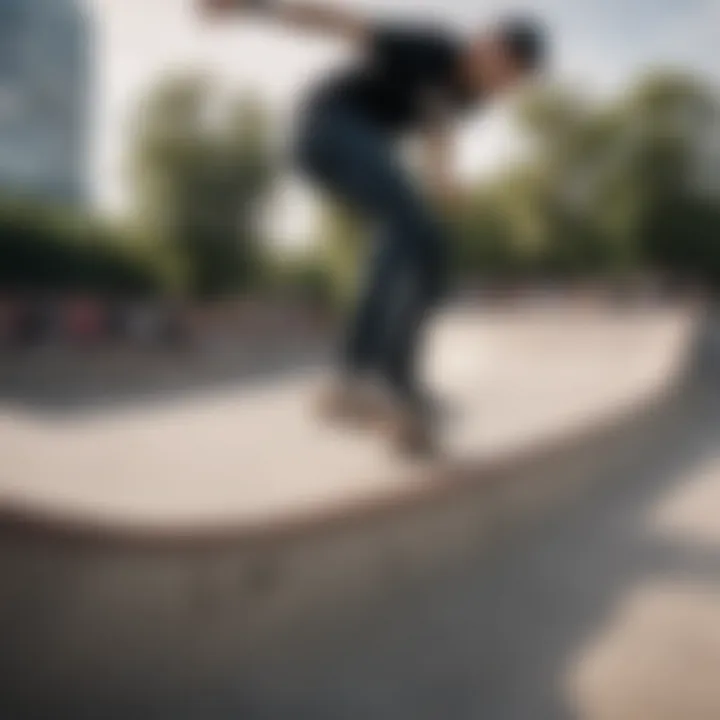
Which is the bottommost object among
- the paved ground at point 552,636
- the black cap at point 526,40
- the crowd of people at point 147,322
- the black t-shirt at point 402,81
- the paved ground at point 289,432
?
the paved ground at point 552,636

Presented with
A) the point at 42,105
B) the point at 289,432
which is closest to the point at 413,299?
the point at 289,432

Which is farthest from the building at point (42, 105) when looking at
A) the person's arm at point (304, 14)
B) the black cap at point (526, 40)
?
the black cap at point (526, 40)

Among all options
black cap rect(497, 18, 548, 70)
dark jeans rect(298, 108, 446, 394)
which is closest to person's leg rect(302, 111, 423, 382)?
dark jeans rect(298, 108, 446, 394)

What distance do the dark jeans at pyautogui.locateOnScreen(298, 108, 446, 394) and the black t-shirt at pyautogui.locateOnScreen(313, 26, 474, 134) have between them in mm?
18

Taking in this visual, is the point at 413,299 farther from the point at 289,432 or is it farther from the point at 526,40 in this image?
the point at 526,40

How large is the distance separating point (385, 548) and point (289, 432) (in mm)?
152

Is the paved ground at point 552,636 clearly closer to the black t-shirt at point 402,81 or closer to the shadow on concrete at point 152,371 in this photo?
the shadow on concrete at point 152,371

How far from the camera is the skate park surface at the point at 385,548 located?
2.53 ft

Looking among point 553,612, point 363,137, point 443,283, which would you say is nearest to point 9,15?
point 363,137

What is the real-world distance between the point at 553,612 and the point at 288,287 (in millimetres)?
418

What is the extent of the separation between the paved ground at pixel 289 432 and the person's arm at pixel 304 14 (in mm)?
306

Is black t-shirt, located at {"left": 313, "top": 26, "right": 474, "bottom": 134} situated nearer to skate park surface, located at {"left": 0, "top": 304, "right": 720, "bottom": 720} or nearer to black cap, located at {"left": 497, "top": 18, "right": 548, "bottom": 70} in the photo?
black cap, located at {"left": 497, "top": 18, "right": 548, "bottom": 70}

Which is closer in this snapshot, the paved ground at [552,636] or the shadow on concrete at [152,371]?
the paved ground at [552,636]

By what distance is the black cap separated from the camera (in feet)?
3.07
